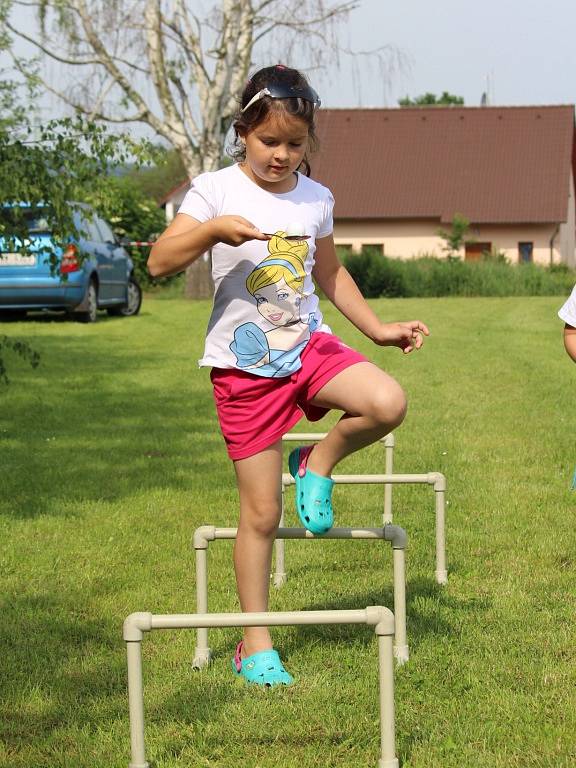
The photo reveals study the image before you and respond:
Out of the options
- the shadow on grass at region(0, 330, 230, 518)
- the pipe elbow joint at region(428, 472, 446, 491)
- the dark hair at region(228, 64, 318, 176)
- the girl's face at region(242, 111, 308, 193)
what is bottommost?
the shadow on grass at region(0, 330, 230, 518)

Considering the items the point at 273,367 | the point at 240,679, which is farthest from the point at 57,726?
the point at 273,367

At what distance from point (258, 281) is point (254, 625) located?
1.30 meters

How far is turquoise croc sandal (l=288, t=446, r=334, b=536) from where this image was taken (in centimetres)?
418

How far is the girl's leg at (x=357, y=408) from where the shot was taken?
13.4 ft

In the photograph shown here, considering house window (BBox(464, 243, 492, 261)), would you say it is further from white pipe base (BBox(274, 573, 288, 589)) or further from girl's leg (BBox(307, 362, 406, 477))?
girl's leg (BBox(307, 362, 406, 477))

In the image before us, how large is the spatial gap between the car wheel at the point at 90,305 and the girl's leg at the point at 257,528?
16.0m

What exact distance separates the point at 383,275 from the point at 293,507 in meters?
24.9

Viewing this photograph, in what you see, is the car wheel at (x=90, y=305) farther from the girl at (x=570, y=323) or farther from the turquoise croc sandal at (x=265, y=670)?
the turquoise croc sandal at (x=265, y=670)

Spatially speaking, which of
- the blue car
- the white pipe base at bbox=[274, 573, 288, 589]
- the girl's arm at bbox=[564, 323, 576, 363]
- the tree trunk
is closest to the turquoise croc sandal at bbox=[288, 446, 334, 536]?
the girl's arm at bbox=[564, 323, 576, 363]

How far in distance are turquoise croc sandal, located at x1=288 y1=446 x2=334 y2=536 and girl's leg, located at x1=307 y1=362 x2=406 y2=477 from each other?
1.1 inches

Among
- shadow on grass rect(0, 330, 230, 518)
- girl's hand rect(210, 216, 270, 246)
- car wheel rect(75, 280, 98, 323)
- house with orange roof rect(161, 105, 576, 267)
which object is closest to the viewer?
girl's hand rect(210, 216, 270, 246)

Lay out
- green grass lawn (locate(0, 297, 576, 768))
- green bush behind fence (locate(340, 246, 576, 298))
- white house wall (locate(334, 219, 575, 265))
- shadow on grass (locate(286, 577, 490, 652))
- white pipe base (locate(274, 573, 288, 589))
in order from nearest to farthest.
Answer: green grass lawn (locate(0, 297, 576, 768)) → shadow on grass (locate(286, 577, 490, 652)) → white pipe base (locate(274, 573, 288, 589)) → green bush behind fence (locate(340, 246, 576, 298)) → white house wall (locate(334, 219, 575, 265))

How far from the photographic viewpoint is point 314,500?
13.8 ft

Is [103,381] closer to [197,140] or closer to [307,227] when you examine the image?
[307,227]
